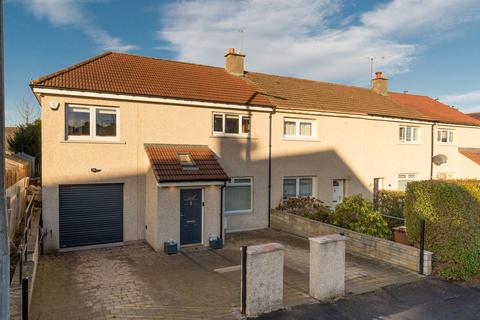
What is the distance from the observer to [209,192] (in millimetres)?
12070

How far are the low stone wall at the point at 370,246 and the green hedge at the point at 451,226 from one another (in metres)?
0.41

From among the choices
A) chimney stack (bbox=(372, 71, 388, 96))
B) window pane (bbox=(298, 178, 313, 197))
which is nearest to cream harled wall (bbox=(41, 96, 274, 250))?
window pane (bbox=(298, 178, 313, 197))

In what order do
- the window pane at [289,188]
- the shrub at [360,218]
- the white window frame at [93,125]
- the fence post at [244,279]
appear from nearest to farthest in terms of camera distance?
the fence post at [244,279], the shrub at [360,218], the white window frame at [93,125], the window pane at [289,188]

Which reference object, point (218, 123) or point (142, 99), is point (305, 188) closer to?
point (218, 123)

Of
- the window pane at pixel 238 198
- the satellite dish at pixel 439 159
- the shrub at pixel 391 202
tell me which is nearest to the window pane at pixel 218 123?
the window pane at pixel 238 198

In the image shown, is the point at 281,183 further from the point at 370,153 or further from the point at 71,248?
the point at 71,248

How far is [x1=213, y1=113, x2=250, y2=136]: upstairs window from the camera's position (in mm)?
14188

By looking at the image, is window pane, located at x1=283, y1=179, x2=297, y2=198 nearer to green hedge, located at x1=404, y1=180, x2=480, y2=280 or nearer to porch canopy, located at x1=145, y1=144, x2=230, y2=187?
porch canopy, located at x1=145, y1=144, x2=230, y2=187

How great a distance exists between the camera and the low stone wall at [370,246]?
9.35 metres

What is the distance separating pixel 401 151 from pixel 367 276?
503 inches

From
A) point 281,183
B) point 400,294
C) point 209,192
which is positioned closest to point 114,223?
point 209,192

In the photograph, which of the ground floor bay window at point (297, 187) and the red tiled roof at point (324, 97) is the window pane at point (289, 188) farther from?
the red tiled roof at point (324, 97)

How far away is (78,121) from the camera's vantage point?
1161cm

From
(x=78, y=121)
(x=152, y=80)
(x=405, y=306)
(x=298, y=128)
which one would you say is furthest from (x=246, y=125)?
(x=405, y=306)
